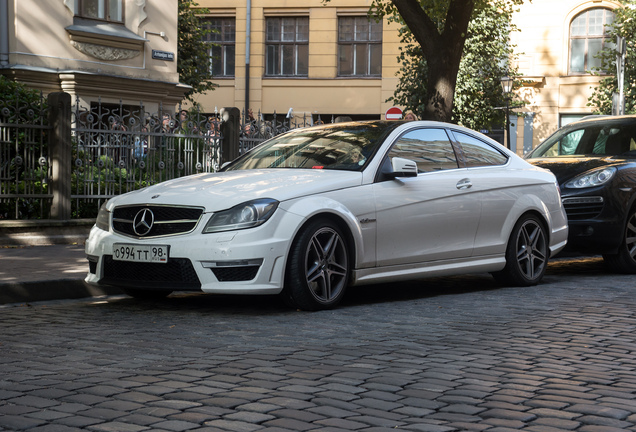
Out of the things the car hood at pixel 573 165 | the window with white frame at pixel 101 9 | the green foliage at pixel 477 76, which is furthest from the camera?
the green foliage at pixel 477 76

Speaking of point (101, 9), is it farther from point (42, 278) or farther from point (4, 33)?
point (42, 278)

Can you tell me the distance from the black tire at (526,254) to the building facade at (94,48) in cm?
1310

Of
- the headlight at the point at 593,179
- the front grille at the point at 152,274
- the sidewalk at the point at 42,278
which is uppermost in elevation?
the headlight at the point at 593,179

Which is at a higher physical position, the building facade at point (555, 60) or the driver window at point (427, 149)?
the building facade at point (555, 60)

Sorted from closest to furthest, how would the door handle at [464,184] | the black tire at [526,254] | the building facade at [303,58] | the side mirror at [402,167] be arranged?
1. the side mirror at [402,167]
2. the door handle at [464,184]
3. the black tire at [526,254]
4. the building facade at [303,58]

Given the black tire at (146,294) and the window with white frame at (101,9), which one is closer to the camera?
the black tire at (146,294)

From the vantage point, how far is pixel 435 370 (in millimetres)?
5004

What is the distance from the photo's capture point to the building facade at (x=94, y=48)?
1916cm

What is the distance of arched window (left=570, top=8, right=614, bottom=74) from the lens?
117 ft

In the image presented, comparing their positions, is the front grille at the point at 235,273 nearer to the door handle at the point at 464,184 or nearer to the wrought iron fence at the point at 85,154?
the door handle at the point at 464,184


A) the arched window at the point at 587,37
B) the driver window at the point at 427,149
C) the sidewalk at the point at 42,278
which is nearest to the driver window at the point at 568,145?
the driver window at the point at 427,149

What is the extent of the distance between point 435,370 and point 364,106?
104ft

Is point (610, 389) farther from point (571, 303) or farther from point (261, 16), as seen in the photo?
point (261, 16)

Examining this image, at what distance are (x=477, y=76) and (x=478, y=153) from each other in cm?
2232
